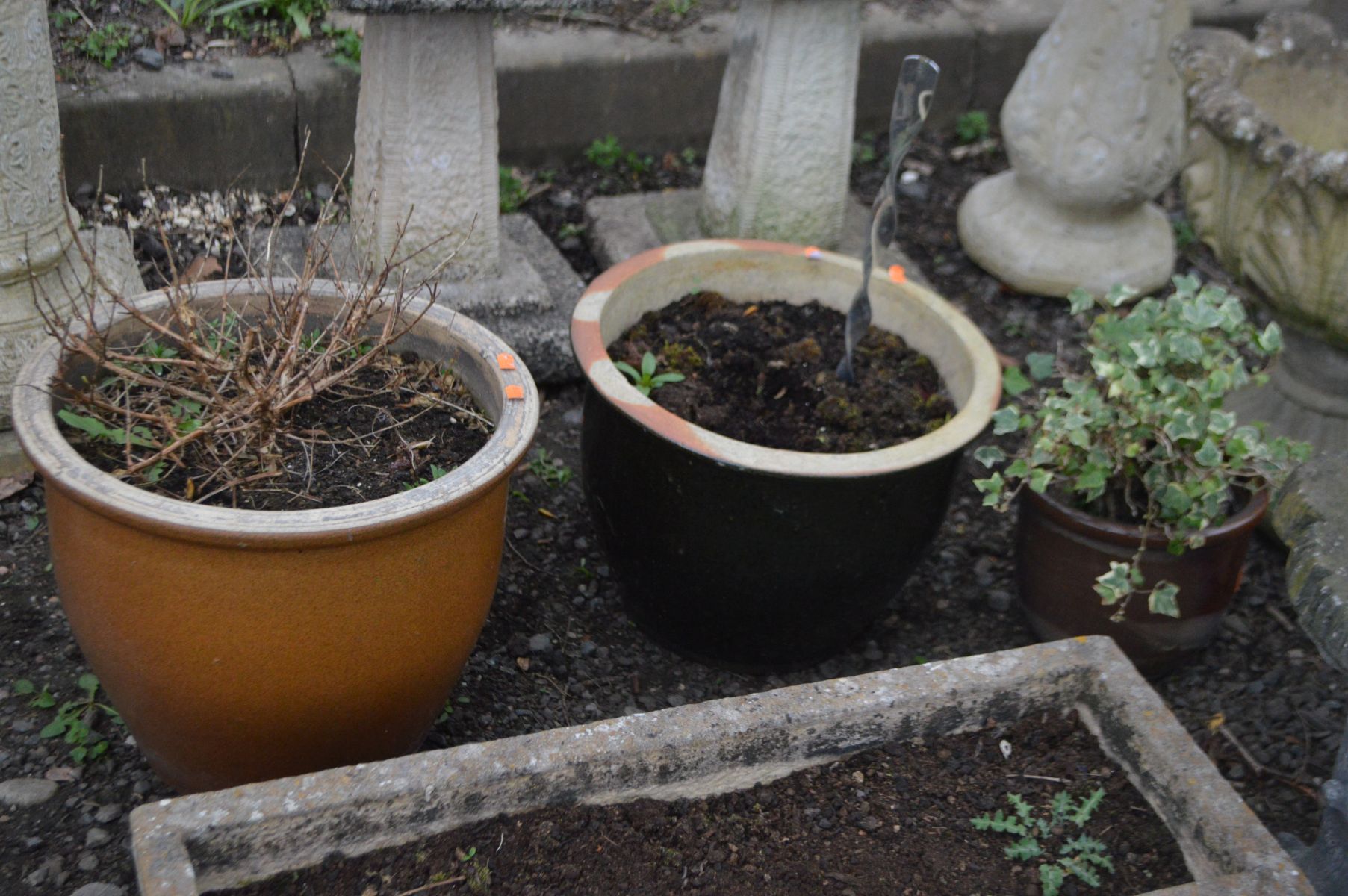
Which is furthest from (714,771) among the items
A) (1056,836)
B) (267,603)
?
(267,603)

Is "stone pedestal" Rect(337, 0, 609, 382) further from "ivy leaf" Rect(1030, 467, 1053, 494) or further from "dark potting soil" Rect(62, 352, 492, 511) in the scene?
"ivy leaf" Rect(1030, 467, 1053, 494)

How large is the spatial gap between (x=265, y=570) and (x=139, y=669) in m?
0.29

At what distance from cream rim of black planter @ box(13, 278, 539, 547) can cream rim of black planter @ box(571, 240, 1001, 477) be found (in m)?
0.31

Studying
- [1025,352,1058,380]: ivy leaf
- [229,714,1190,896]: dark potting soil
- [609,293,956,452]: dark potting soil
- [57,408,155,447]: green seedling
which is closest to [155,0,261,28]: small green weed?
[609,293,956,452]: dark potting soil

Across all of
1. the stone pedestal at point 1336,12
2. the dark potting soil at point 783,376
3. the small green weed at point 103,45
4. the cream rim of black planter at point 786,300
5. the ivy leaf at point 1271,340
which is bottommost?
the dark potting soil at point 783,376

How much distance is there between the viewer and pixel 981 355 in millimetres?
2484

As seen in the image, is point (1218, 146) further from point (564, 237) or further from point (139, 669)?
point (139, 669)

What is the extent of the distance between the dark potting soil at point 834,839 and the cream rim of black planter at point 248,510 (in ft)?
1.45

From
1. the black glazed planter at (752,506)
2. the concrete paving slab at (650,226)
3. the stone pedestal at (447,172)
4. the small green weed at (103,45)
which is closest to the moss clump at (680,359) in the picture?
the black glazed planter at (752,506)

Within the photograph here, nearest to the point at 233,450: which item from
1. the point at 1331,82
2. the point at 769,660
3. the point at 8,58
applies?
the point at 8,58

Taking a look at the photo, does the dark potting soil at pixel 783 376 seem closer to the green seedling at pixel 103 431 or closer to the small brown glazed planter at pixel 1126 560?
the small brown glazed planter at pixel 1126 560

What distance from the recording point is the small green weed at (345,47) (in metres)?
3.55

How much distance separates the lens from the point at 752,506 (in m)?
2.19

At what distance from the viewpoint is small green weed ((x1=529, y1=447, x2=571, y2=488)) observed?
293 cm
